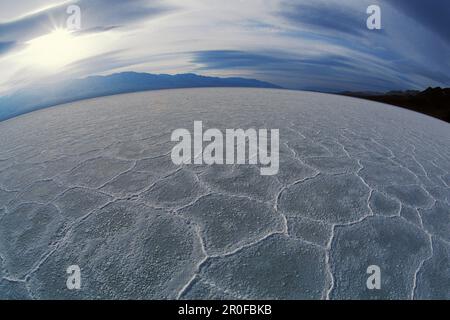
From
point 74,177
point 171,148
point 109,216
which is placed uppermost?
point 171,148

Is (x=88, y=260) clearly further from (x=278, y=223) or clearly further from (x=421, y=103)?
(x=421, y=103)

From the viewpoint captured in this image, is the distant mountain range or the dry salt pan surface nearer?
the dry salt pan surface

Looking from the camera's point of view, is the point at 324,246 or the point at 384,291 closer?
the point at 384,291

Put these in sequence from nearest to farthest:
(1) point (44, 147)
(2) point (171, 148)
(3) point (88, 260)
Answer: (3) point (88, 260), (2) point (171, 148), (1) point (44, 147)

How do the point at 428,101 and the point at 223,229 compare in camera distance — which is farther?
the point at 428,101

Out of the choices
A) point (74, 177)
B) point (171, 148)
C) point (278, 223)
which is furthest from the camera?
point (171, 148)

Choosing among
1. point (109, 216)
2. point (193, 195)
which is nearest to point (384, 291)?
point (193, 195)

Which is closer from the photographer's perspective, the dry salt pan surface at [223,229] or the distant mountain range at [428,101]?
the dry salt pan surface at [223,229]
